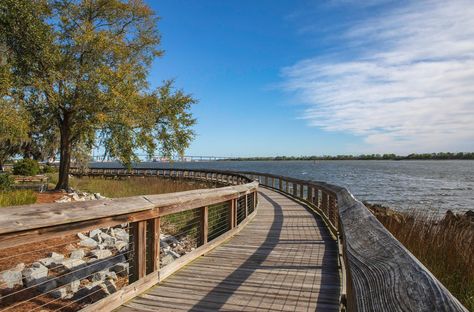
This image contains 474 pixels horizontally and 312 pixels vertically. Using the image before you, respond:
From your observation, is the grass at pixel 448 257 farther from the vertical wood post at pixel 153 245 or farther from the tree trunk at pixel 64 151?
the tree trunk at pixel 64 151

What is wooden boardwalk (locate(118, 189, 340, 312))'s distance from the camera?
4.36 meters

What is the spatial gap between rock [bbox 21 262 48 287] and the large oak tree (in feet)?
39.9

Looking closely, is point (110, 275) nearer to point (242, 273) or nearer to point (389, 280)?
point (242, 273)

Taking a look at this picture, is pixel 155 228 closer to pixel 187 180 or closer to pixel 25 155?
pixel 187 180

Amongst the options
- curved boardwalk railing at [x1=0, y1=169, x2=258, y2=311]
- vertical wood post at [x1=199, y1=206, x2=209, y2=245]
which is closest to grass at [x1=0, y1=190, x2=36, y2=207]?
curved boardwalk railing at [x1=0, y1=169, x2=258, y2=311]

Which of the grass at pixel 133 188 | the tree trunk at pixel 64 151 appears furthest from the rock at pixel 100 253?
the tree trunk at pixel 64 151

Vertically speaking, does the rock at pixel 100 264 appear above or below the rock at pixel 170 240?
above

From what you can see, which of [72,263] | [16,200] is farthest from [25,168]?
[72,263]

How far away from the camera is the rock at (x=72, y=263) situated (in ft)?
22.3

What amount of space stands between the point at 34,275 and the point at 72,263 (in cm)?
85

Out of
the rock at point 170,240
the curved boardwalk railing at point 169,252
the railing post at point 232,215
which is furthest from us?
the rock at point 170,240

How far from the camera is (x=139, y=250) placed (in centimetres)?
458

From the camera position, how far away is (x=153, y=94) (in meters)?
24.1

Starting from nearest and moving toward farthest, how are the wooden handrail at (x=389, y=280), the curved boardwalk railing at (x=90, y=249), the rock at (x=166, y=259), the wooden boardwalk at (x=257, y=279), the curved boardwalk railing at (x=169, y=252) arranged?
the wooden handrail at (x=389, y=280) → the curved boardwalk railing at (x=169, y=252) → the curved boardwalk railing at (x=90, y=249) → the wooden boardwalk at (x=257, y=279) → the rock at (x=166, y=259)
